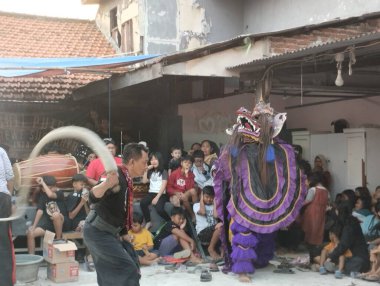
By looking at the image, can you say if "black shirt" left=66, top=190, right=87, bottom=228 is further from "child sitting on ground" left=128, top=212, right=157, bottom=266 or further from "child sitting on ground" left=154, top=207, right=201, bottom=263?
"child sitting on ground" left=154, top=207, right=201, bottom=263

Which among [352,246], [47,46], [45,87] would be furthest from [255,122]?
[47,46]

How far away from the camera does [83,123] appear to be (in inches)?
487

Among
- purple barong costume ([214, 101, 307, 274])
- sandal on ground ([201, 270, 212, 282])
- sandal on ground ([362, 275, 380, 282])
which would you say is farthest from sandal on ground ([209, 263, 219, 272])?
sandal on ground ([362, 275, 380, 282])

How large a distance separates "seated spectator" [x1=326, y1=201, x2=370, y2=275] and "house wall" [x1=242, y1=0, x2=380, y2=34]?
467 cm

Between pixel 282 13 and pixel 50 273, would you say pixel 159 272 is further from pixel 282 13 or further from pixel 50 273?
pixel 282 13

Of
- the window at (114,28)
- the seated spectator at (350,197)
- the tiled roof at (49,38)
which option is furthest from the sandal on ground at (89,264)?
the window at (114,28)

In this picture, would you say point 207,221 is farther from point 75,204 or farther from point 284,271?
point 75,204

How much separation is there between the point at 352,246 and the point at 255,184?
4.82 ft

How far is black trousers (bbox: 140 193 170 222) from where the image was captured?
328 inches

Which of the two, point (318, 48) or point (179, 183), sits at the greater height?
point (318, 48)

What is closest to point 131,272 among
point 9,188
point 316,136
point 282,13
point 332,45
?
point 9,188

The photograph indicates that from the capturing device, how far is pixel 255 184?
6645 mm

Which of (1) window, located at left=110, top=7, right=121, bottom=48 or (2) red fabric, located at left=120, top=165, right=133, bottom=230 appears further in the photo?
(1) window, located at left=110, top=7, right=121, bottom=48

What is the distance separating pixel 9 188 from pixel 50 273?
1.28 meters
